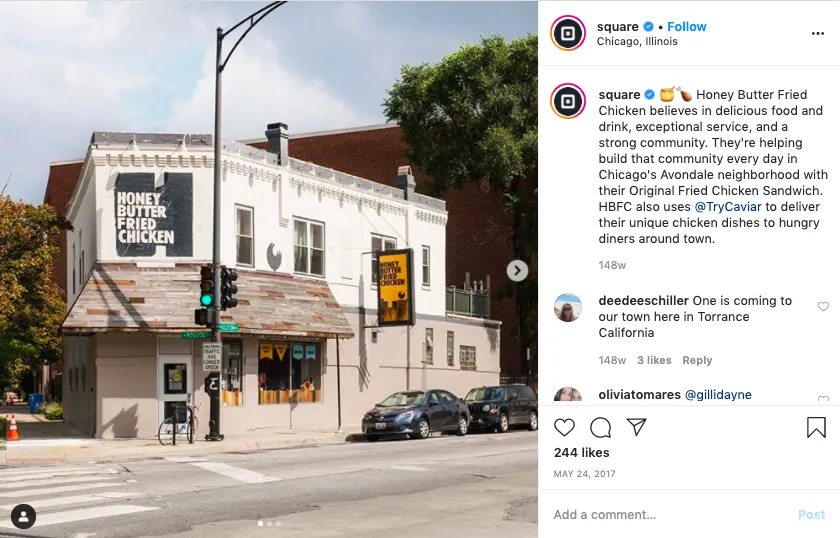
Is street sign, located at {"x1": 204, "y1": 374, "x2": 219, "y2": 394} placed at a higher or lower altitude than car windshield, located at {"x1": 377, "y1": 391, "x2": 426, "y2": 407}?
higher

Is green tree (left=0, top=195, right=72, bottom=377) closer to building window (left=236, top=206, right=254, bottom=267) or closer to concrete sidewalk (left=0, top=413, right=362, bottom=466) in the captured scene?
concrete sidewalk (left=0, top=413, right=362, bottom=466)

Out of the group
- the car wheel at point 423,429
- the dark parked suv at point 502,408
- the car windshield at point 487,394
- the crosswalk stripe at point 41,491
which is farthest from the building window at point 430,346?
the crosswalk stripe at point 41,491

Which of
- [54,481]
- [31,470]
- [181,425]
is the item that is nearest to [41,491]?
[54,481]

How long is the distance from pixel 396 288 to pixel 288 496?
19127 mm

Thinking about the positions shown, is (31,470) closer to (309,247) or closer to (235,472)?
(235,472)

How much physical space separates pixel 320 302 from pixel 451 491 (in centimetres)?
1684

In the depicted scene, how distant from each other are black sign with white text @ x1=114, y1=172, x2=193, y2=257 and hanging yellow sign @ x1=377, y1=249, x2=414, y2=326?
6.58 meters

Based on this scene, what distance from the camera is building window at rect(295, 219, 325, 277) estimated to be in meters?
29.1

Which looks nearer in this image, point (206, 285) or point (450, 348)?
point (206, 285)
